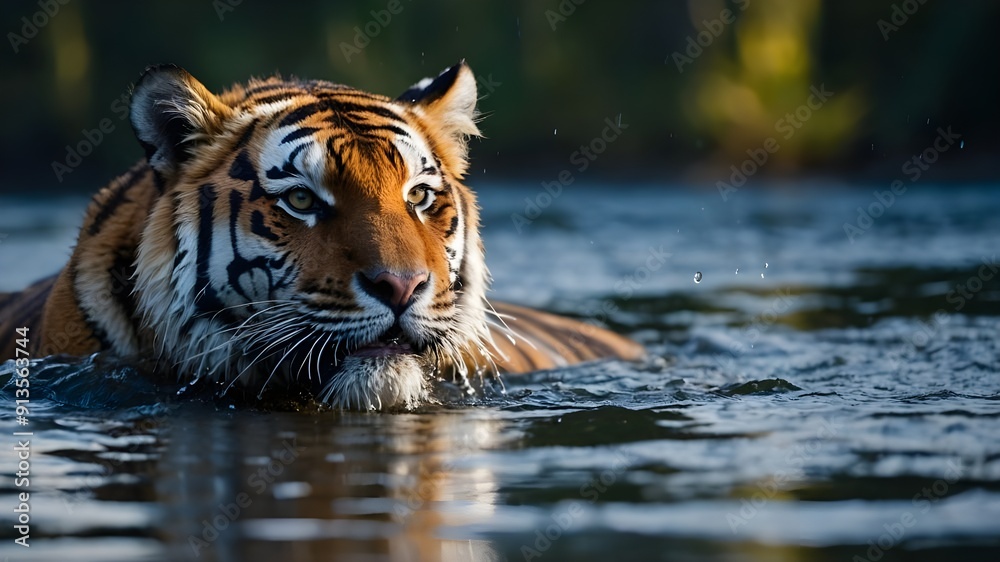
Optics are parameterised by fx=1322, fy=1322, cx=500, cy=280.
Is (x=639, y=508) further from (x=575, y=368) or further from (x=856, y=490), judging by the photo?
(x=575, y=368)

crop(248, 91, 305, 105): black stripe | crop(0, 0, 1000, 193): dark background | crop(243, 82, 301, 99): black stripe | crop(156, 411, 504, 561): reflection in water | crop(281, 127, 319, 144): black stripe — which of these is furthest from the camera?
crop(0, 0, 1000, 193): dark background

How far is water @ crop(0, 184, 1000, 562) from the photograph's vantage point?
229cm

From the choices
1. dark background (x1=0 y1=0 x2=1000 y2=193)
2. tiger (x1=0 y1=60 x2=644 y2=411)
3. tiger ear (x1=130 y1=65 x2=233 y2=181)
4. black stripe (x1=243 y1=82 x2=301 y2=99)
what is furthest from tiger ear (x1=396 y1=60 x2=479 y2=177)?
dark background (x1=0 y1=0 x2=1000 y2=193)

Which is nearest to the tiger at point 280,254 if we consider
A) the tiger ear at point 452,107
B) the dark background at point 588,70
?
the tiger ear at point 452,107

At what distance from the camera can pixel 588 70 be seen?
15484 mm

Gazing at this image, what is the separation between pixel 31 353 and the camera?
3.91 metres

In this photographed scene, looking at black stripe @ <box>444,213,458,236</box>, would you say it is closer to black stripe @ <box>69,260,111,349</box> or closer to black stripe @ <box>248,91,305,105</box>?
black stripe @ <box>248,91,305,105</box>

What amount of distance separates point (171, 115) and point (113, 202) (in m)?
0.38

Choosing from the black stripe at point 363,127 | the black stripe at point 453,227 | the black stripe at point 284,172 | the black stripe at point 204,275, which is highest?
the black stripe at point 363,127

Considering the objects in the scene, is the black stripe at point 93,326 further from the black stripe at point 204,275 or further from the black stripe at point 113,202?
the black stripe at point 204,275

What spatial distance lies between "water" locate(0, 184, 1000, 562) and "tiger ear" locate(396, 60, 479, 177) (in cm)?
75

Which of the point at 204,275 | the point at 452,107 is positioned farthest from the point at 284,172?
the point at 452,107

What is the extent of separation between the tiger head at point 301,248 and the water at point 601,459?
175 millimetres

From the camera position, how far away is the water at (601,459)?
7.52 feet
